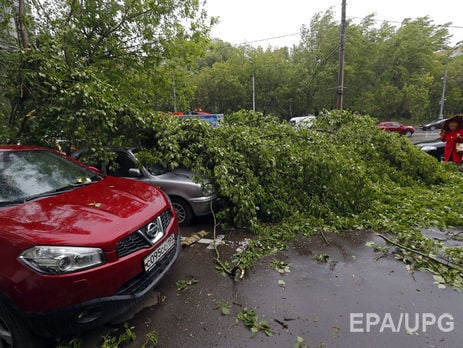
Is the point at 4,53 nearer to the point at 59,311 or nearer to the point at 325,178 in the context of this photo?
the point at 59,311

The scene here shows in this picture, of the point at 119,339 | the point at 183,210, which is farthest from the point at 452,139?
the point at 119,339

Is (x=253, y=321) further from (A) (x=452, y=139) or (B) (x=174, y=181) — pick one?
(A) (x=452, y=139)

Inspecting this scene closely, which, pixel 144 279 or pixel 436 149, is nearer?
pixel 144 279

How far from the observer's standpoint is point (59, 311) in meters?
1.81

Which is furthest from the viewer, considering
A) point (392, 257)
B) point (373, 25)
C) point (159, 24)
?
point (373, 25)


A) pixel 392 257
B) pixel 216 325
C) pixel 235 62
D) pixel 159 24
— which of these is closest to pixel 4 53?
pixel 159 24

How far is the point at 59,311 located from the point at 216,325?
1.26m

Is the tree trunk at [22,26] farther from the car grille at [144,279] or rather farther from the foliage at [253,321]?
the foliage at [253,321]

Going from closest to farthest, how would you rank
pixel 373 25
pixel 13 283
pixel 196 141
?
pixel 13 283 < pixel 196 141 < pixel 373 25

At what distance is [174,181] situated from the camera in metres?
4.36

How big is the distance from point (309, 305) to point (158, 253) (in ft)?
5.17

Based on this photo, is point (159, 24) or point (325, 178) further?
point (159, 24)

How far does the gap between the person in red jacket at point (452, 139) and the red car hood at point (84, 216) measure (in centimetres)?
892

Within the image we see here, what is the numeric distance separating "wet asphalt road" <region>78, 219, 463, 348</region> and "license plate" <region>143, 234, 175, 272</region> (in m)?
0.54
